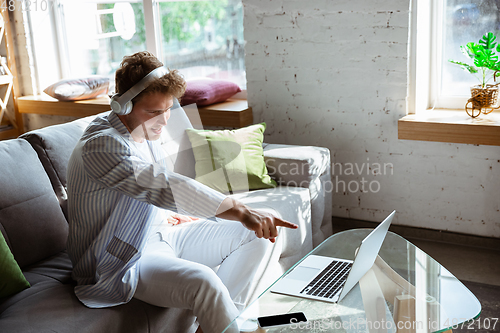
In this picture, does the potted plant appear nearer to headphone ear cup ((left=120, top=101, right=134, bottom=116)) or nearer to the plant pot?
the plant pot

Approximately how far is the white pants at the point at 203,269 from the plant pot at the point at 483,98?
152 centimetres

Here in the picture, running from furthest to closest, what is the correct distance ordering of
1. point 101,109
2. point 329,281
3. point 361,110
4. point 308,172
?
1. point 101,109
2. point 361,110
3. point 308,172
4. point 329,281

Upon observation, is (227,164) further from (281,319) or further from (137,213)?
(281,319)

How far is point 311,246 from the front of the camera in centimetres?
242

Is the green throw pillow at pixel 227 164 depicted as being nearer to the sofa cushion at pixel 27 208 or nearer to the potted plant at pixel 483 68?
the sofa cushion at pixel 27 208

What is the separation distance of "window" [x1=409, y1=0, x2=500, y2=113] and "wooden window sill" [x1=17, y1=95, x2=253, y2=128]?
3.32ft

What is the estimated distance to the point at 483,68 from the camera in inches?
101

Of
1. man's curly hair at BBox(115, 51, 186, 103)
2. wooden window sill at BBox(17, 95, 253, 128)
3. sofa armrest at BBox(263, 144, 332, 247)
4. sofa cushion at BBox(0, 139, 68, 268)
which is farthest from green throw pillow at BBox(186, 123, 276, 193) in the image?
man's curly hair at BBox(115, 51, 186, 103)

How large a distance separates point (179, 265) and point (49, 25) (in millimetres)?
3225

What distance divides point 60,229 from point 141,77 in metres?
0.74

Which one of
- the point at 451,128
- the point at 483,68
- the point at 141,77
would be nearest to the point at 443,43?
the point at 483,68

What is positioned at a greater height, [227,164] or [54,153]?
[54,153]

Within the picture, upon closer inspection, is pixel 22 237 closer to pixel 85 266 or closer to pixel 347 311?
pixel 85 266

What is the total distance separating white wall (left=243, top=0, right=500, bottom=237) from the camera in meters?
2.57
